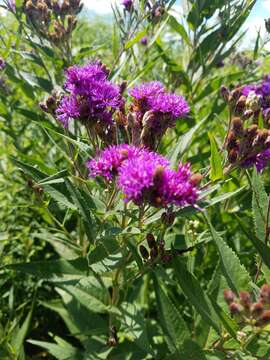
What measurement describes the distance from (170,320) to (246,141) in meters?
0.58

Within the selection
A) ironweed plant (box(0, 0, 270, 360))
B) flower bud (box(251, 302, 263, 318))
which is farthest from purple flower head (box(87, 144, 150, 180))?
flower bud (box(251, 302, 263, 318))

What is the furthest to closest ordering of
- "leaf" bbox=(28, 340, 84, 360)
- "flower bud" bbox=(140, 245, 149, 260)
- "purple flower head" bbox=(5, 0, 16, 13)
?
"purple flower head" bbox=(5, 0, 16, 13) < "leaf" bbox=(28, 340, 84, 360) < "flower bud" bbox=(140, 245, 149, 260)

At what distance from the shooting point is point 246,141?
1357 millimetres

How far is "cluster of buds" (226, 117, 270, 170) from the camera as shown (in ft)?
4.38

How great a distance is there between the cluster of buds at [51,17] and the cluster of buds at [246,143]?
119 centimetres

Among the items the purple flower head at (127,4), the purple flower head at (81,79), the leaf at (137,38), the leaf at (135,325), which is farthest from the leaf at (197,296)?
the purple flower head at (127,4)

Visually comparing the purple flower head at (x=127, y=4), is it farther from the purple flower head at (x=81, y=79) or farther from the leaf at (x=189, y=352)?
the leaf at (x=189, y=352)

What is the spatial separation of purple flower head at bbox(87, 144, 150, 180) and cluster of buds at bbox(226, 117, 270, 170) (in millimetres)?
306

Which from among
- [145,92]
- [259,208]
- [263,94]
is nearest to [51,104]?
[145,92]

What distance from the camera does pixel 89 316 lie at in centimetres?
193

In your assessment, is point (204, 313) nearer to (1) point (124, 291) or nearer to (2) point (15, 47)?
(1) point (124, 291)

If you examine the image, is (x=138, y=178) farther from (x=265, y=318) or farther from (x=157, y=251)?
(x=265, y=318)

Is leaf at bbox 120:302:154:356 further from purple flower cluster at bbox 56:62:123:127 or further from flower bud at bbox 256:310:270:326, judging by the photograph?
purple flower cluster at bbox 56:62:123:127

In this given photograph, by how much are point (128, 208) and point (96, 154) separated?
0.20m
